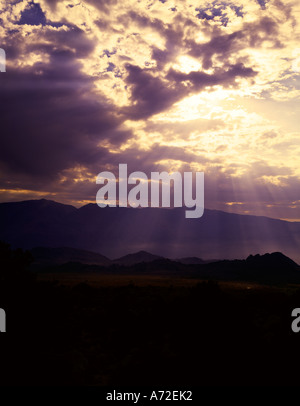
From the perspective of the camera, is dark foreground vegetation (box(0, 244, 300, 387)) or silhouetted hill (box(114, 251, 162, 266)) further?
silhouetted hill (box(114, 251, 162, 266))

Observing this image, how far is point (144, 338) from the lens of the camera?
18734 millimetres

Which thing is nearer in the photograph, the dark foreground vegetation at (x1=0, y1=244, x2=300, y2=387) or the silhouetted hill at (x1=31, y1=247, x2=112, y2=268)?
the dark foreground vegetation at (x1=0, y1=244, x2=300, y2=387)

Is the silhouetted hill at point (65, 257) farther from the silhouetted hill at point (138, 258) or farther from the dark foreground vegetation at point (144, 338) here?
the dark foreground vegetation at point (144, 338)

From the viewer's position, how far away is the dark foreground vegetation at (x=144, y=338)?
50.0ft

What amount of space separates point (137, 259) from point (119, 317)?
76685 mm

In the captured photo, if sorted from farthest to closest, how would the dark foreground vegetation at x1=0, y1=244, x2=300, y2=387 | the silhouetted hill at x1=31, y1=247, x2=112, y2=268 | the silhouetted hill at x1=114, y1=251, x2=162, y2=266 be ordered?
1. the silhouetted hill at x1=114, y1=251, x2=162, y2=266
2. the silhouetted hill at x1=31, y1=247, x2=112, y2=268
3. the dark foreground vegetation at x1=0, y1=244, x2=300, y2=387

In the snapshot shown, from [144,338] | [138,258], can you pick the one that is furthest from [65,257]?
[144,338]

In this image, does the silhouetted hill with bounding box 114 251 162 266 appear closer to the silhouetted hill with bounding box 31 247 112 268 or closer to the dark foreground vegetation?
the silhouetted hill with bounding box 31 247 112 268

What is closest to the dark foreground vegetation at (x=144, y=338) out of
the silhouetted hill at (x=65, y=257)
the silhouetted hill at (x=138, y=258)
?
the silhouetted hill at (x=65, y=257)

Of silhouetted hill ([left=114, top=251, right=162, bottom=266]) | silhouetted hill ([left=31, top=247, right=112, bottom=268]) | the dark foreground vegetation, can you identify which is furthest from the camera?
silhouetted hill ([left=114, top=251, right=162, bottom=266])

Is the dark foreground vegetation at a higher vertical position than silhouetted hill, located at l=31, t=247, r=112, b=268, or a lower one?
lower

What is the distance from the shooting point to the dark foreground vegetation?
15.2 meters

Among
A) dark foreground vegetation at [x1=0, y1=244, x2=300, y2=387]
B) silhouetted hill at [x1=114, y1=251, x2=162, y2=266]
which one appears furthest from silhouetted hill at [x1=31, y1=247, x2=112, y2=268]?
dark foreground vegetation at [x1=0, y1=244, x2=300, y2=387]

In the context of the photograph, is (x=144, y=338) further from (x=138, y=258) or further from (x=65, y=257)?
(x=65, y=257)
